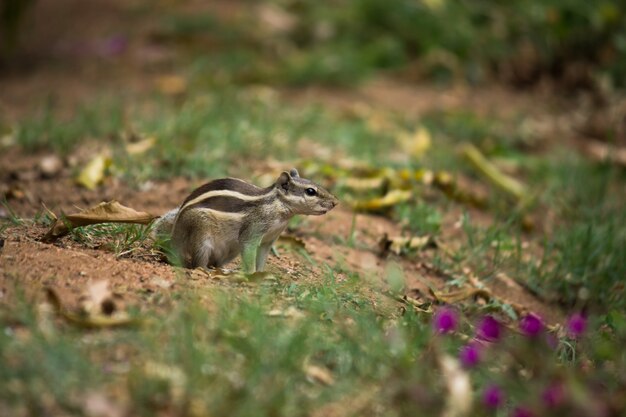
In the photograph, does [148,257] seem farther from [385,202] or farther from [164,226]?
[385,202]

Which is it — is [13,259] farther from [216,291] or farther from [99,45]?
[99,45]

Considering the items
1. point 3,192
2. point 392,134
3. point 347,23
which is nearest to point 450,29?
point 347,23

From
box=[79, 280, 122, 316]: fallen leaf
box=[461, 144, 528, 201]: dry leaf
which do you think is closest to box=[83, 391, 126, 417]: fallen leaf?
box=[79, 280, 122, 316]: fallen leaf

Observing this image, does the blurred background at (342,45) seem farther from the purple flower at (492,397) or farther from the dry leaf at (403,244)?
the purple flower at (492,397)

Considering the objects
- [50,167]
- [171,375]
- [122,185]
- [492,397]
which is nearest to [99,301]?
[171,375]

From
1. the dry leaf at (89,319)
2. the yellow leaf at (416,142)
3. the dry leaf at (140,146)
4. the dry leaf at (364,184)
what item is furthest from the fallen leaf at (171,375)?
the yellow leaf at (416,142)

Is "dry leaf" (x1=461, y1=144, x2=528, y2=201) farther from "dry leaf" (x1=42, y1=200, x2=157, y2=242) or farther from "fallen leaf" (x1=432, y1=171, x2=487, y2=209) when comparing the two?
"dry leaf" (x1=42, y1=200, x2=157, y2=242)
